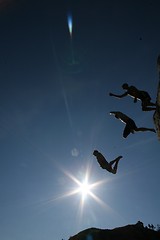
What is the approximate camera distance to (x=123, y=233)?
702 inches

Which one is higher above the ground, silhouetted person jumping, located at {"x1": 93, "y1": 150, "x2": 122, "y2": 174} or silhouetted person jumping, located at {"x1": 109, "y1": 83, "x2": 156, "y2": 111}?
silhouetted person jumping, located at {"x1": 109, "y1": 83, "x2": 156, "y2": 111}

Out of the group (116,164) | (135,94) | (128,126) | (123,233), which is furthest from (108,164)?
(123,233)

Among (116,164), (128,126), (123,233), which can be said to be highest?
(128,126)

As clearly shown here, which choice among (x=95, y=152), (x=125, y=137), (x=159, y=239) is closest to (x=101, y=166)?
(x=95, y=152)

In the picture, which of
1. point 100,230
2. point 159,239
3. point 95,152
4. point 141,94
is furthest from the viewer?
point 100,230

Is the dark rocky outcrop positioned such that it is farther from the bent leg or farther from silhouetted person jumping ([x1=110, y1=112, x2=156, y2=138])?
silhouetted person jumping ([x1=110, y1=112, x2=156, y2=138])

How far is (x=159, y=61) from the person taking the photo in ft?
57.2

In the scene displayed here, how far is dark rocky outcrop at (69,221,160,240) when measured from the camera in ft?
57.1

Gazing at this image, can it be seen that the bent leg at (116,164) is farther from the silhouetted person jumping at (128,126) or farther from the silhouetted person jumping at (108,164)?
the silhouetted person jumping at (128,126)

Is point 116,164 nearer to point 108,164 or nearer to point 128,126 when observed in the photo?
point 108,164

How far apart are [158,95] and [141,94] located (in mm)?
2413

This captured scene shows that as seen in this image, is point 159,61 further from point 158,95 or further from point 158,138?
point 158,138

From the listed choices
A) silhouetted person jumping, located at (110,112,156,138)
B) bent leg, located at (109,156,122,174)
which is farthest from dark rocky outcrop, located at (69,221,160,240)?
silhouetted person jumping, located at (110,112,156,138)

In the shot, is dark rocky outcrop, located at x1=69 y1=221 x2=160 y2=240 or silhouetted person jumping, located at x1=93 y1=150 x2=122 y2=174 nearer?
silhouetted person jumping, located at x1=93 y1=150 x2=122 y2=174
